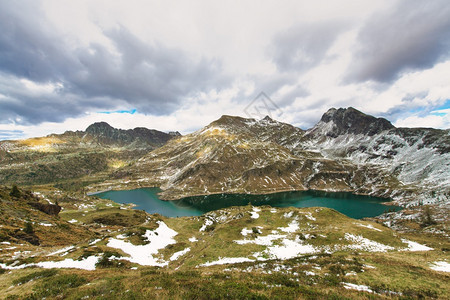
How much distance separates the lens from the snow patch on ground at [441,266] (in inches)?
927

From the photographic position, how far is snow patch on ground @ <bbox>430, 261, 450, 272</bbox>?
927 inches

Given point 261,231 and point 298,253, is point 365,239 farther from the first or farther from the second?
point 261,231

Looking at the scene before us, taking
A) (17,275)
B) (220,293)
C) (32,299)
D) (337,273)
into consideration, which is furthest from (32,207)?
(337,273)

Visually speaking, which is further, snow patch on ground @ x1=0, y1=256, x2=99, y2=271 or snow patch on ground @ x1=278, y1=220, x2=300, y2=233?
snow patch on ground @ x1=278, y1=220, x2=300, y2=233

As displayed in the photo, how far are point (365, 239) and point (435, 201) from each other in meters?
205

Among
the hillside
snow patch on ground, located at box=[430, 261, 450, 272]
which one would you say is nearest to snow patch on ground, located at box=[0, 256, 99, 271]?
the hillside

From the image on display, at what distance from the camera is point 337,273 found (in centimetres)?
2097

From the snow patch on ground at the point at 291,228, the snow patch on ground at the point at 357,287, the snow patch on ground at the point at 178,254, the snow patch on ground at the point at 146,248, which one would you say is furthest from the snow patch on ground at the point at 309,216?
the snow patch on ground at the point at 357,287

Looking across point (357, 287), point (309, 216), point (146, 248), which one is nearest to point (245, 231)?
point (309, 216)

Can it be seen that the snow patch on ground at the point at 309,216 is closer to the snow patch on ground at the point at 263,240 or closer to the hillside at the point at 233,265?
the hillside at the point at 233,265

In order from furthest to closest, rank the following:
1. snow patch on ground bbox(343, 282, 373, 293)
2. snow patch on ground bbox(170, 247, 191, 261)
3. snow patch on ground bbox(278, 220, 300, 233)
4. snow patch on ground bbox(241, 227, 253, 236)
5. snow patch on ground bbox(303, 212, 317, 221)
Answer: snow patch on ground bbox(303, 212, 317, 221), snow patch on ground bbox(278, 220, 300, 233), snow patch on ground bbox(241, 227, 253, 236), snow patch on ground bbox(170, 247, 191, 261), snow patch on ground bbox(343, 282, 373, 293)

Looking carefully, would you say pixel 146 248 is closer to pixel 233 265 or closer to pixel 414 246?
pixel 233 265

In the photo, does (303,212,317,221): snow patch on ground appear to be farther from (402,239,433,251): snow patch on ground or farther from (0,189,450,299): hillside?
(402,239,433,251): snow patch on ground

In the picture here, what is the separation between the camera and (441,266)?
971 inches
